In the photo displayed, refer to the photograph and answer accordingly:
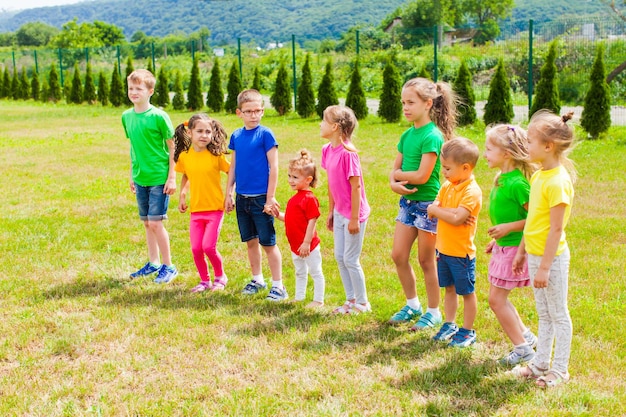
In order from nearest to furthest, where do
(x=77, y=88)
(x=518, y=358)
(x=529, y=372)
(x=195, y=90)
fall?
(x=529, y=372)
(x=518, y=358)
(x=195, y=90)
(x=77, y=88)

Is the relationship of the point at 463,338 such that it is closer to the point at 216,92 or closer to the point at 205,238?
the point at 205,238

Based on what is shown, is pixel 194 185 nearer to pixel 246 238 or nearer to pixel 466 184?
pixel 246 238

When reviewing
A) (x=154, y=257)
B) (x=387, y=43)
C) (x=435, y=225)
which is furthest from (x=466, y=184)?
(x=387, y=43)

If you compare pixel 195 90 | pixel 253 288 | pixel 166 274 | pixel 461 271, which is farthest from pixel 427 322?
pixel 195 90

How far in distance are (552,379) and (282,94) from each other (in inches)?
702

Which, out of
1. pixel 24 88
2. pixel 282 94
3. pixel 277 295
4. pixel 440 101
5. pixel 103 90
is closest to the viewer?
pixel 440 101

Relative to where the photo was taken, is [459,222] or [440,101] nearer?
[459,222]

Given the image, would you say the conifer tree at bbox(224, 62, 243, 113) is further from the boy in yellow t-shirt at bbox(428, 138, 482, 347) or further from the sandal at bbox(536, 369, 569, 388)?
the sandal at bbox(536, 369, 569, 388)

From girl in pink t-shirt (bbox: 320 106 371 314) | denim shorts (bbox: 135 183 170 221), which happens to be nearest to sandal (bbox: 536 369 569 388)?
girl in pink t-shirt (bbox: 320 106 371 314)

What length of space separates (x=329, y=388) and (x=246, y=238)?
2067mm

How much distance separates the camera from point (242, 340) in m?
4.58

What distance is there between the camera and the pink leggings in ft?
18.7

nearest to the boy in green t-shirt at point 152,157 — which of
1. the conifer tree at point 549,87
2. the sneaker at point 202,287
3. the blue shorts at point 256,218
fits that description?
the sneaker at point 202,287

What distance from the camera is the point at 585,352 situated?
421cm
